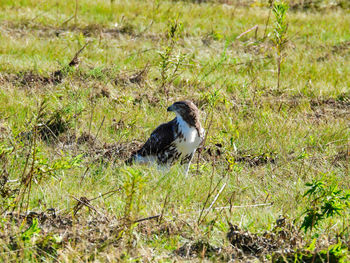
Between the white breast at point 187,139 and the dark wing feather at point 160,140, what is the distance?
119 mm

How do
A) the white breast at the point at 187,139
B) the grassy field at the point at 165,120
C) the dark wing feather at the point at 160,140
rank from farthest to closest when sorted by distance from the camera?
1. the dark wing feather at the point at 160,140
2. the white breast at the point at 187,139
3. the grassy field at the point at 165,120

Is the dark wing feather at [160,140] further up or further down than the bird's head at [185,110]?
further down

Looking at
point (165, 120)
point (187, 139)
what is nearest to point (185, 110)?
point (187, 139)

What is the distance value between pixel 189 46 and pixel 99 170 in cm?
654

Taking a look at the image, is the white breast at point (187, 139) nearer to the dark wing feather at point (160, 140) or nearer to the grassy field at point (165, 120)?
the dark wing feather at point (160, 140)

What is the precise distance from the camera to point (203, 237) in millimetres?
4234

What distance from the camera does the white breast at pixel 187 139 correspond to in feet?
21.3

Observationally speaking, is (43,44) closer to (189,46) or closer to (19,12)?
(19,12)

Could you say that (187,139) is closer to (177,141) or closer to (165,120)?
(177,141)

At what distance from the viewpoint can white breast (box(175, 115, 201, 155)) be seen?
6484mm

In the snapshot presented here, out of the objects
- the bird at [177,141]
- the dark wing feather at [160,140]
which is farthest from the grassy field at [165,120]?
the dark wing feather at [160,140]

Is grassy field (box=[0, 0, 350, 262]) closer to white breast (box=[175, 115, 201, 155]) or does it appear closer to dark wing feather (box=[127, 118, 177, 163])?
white breast (box=[175, 115, 201, 155])

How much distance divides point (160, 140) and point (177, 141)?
0.30 m

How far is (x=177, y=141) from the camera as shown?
21.5ft
